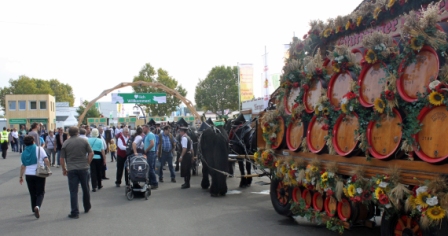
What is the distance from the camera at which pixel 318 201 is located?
7.00 m

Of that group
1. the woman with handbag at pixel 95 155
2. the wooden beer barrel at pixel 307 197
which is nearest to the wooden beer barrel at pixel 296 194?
the wooden beer barrel at pixel 307 197

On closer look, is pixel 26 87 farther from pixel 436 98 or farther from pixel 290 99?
pixel 436 98

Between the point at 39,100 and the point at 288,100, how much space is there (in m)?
70.0

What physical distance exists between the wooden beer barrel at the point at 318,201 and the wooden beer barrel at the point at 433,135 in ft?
7.77

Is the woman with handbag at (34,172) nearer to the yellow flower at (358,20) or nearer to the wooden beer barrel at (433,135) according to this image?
the yellow flower at (358,20)

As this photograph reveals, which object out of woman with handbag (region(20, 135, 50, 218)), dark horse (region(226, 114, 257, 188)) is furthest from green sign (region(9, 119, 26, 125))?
woman with handbag (region(20, 135, 50, 218))

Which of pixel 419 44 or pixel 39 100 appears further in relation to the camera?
pixel 39 100

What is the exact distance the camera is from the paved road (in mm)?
7414

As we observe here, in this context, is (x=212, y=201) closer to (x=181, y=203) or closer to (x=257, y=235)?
(x=181, y=203)

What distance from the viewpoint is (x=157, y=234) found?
23.5 ft

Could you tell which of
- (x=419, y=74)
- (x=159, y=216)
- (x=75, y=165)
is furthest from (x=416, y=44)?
(x=75, y=165)

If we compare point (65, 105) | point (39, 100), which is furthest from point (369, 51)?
point (65, 105)

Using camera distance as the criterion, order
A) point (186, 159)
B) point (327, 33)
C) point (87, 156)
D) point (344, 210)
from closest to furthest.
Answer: point (344, 210) → point (327, 33) → point (87, 156) → point (186, 159)

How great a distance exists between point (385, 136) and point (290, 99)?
2.54 metres
